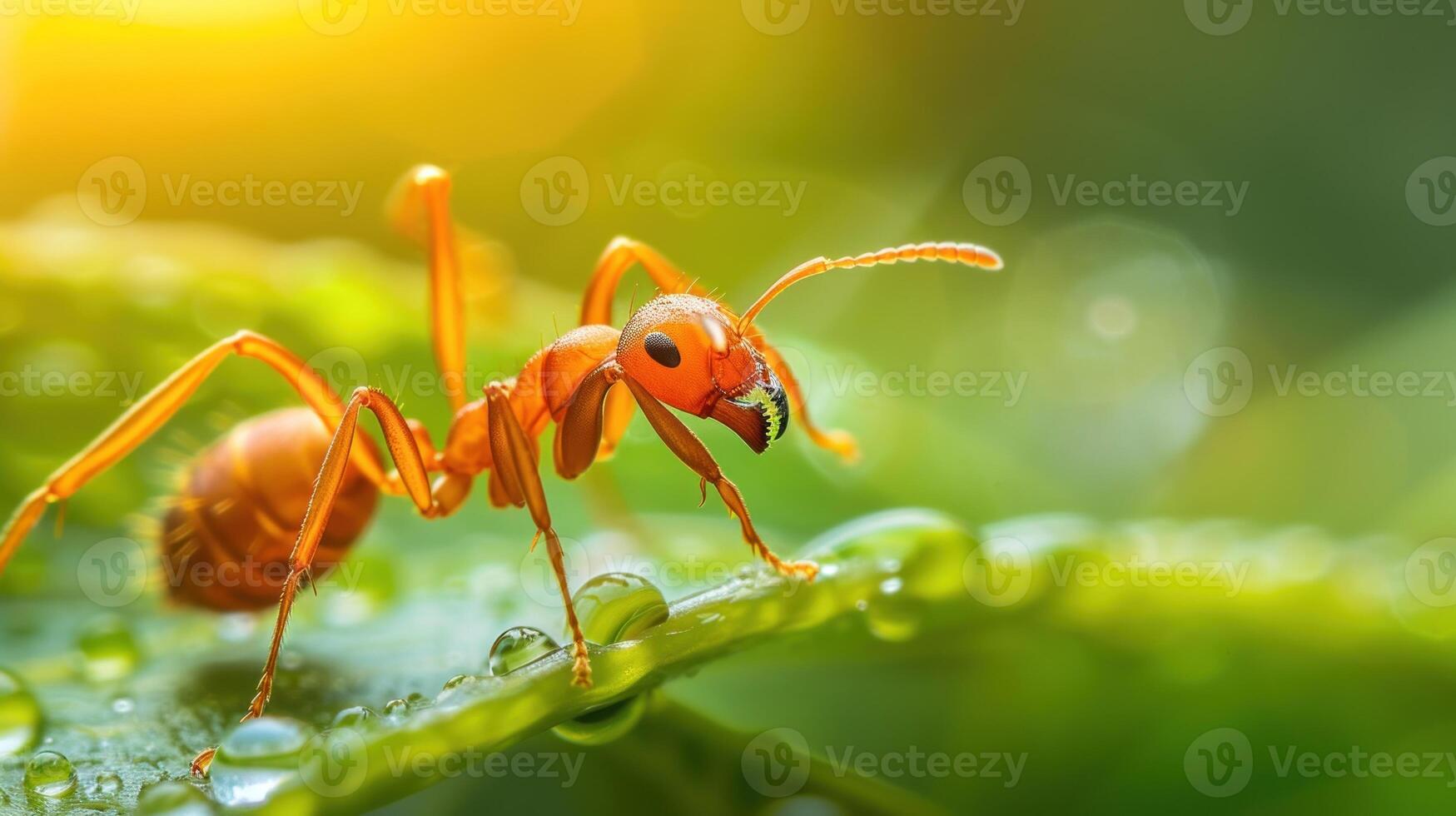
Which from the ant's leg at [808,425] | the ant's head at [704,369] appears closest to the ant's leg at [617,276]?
the ant's leg at [808,425]

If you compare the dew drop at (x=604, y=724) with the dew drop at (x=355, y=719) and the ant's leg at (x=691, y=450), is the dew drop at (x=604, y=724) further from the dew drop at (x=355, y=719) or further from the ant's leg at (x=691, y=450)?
the ant's leg at (x=691, y=450)

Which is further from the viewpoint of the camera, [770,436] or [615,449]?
[615,449]

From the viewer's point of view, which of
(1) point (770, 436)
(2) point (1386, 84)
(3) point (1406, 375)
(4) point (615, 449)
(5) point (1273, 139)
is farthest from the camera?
(5) point (1273, 139)

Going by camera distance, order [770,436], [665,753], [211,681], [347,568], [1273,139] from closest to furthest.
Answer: [665,753] < [211,681] < [770,436] < [347,568] < [1273,139]

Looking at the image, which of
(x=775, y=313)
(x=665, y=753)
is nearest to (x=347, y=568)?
(x=665, y=753)

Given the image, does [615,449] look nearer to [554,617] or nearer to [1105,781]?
[554,617]

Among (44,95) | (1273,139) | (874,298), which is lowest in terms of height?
(44,95)

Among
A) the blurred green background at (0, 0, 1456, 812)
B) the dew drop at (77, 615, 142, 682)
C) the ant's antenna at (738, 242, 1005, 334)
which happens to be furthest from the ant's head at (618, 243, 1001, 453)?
the dew drop at (77, 615, 142, 682)

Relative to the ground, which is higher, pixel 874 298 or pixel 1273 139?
pixel 1273 139
